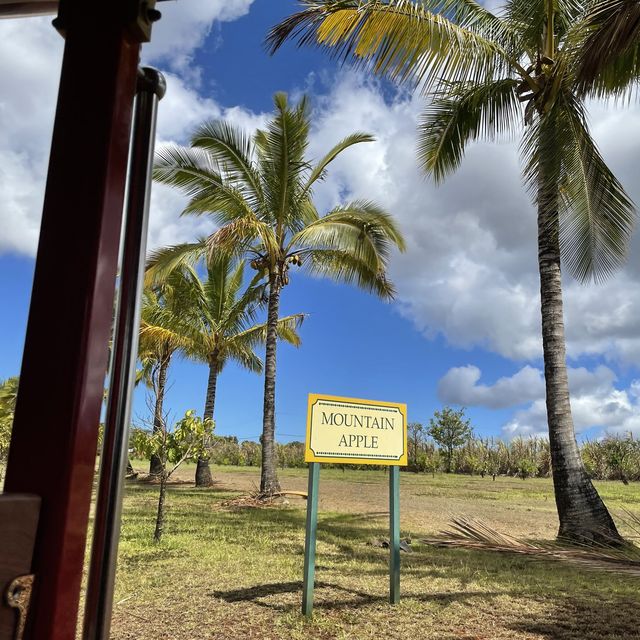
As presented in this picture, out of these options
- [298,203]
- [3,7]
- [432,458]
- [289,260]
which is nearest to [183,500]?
[289,260]

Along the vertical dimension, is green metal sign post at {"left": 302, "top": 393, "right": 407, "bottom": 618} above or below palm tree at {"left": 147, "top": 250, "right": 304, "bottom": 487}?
below

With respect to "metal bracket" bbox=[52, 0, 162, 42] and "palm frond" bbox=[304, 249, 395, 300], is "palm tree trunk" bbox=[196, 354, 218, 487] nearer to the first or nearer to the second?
"palm frond" bbox=[304, 249, 395, 300]

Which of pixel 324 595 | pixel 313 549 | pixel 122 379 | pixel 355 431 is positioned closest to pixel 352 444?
pixel 355 431

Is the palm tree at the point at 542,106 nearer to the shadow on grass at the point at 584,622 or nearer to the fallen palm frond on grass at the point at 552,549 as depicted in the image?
the shadow on grass at the point at 584,622

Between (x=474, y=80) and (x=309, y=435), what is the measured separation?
5.91 m

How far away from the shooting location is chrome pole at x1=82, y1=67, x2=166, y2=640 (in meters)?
0.73

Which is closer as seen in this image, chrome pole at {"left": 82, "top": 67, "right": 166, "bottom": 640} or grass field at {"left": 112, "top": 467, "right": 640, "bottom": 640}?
chrome pole at {"left": 82, "top": 67, "right": 166, "bottom": 640}

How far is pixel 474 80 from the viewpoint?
25.7ft

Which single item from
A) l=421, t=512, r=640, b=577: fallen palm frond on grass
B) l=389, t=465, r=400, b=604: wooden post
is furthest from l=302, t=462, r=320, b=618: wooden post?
l=421, t=512, r=640, b=577: fallen palm frond on grass

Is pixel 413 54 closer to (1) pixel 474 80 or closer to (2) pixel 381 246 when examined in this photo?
(1) pixel 474 80

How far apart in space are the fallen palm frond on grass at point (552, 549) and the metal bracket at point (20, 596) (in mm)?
1556

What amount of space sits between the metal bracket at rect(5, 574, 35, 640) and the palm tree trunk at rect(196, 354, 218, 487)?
14.4m

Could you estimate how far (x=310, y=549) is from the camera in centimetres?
428

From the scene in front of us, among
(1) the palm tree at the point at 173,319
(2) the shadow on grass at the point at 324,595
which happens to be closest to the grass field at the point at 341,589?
(2) the shadow on grass at the point at 324,595
